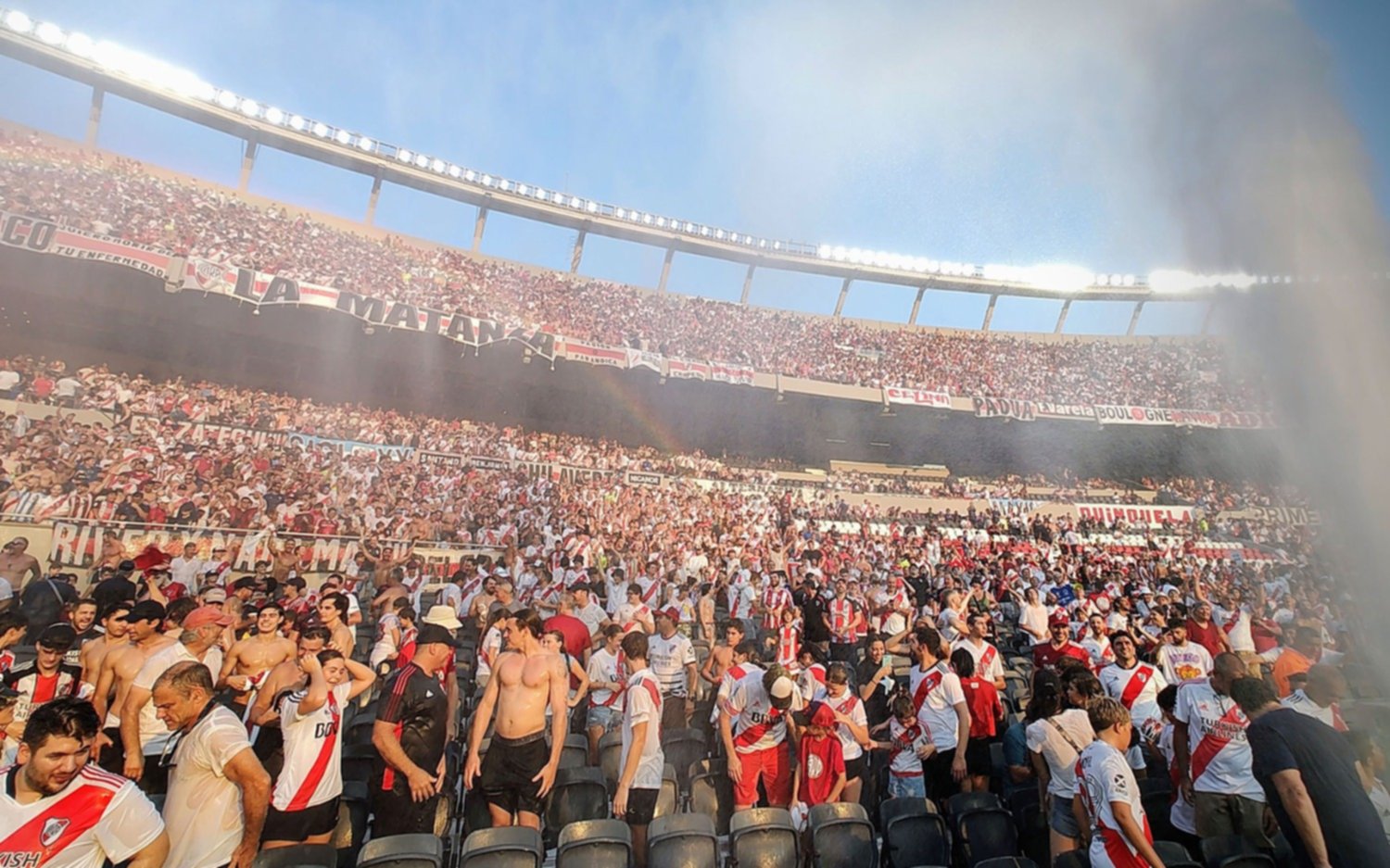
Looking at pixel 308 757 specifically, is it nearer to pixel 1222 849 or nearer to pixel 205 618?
pixel 205 618

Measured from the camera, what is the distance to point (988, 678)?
20.9ft

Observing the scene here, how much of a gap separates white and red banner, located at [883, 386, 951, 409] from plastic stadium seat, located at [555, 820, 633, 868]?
29346 mm

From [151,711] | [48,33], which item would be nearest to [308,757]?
[151,711]

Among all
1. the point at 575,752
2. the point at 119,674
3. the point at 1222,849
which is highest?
the point at 1222,849

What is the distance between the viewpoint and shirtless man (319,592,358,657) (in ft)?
17.3

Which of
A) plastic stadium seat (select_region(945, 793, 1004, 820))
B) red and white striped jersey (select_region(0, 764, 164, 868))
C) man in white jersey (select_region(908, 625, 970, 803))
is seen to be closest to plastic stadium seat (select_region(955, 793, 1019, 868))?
plastic stadium seat (select_region(945, 793, 1004, 820))

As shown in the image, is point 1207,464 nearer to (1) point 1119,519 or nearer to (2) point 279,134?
(1) point 1119,519

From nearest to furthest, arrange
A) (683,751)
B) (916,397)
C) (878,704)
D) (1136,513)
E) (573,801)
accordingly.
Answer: (573,801)
(683,751)
(878,704)
(1136,513)
(916,397)

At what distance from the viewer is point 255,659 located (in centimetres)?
531

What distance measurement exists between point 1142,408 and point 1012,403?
6301mm

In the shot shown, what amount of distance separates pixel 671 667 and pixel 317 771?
3.54m

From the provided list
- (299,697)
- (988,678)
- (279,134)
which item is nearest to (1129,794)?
(988,678)

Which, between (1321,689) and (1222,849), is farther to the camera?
(1321,689)

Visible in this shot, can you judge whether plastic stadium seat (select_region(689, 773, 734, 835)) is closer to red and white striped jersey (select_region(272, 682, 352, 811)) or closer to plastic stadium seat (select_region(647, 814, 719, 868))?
plastic stadium seat (select_region(647, 814, 719, 868))
